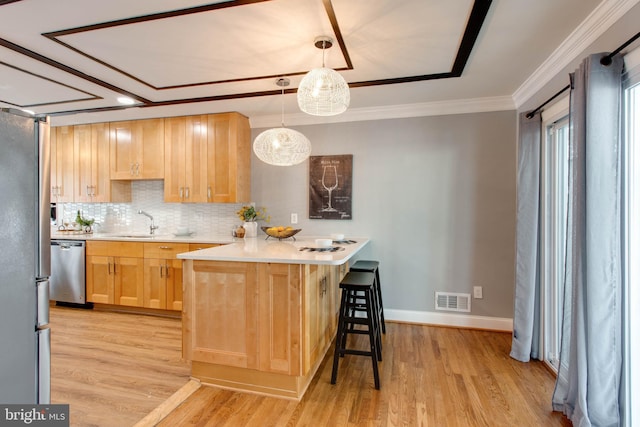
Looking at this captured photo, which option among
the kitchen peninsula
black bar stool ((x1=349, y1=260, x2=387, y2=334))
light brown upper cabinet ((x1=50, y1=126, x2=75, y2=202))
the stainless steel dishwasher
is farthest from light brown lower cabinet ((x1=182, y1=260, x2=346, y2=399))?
light brown upper cabinet ((x1=50, y1=126, x2=75, y2=202))

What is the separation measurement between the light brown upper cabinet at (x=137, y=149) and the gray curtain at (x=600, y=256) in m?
4.01

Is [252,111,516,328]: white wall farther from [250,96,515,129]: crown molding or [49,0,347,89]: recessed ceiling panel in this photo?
[49,0,347,89]: recessed ceiling panel

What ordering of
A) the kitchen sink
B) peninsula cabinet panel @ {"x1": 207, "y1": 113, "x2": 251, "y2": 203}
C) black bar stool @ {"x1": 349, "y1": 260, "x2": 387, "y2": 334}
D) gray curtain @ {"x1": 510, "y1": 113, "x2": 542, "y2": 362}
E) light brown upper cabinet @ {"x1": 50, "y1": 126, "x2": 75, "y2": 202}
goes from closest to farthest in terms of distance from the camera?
gray curtain @ {"x1": 510, "y1": 113, "x2": 542, "y2": 362}, black bar stool @ {"x1": 349, "y1": 260, "x2": 387, "y2": 334}, peninsula cabinet panel @ {"x1": 207, "y1": 113, "x2": 251, "y2": 203}, the kitchen sink, light brown upper cabinet @ {"x1": 50, "y1": 126, "x2": 75, "y2": 202}

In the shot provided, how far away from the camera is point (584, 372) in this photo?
5.42 ft

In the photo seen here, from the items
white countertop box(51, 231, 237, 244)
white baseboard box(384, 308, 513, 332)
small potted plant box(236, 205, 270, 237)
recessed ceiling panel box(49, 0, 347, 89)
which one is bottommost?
white baseboard box(384, 308, 513, 332)

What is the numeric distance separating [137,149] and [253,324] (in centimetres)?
301

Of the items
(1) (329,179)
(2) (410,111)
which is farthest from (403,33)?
(1) (329,179)

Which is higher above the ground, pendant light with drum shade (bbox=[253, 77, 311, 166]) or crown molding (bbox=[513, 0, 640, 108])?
crown molding (bbox=[513, 0, 640, 108])

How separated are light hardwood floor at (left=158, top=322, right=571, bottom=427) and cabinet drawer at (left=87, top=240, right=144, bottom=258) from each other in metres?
2.13

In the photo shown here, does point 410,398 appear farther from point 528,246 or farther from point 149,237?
point 149,237

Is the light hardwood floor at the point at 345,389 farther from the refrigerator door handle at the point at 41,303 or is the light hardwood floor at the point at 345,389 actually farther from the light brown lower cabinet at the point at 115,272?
the refrigerator door handle at the point at 41,303

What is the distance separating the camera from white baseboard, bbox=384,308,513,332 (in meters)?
3.26

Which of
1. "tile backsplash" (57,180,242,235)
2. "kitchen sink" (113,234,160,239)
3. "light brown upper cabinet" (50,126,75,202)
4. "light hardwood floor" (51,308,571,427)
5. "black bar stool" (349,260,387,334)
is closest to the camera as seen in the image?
"light hardwood floor" (51,308,571,427)

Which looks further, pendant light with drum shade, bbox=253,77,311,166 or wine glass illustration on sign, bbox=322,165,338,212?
wine glass illustration on sign, bbox=322,165,338,212
